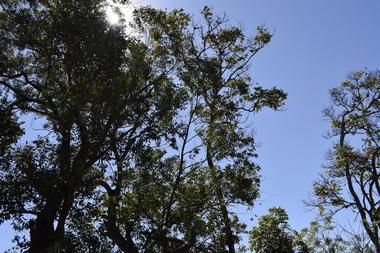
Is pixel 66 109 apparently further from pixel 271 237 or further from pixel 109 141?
pixel 271 237

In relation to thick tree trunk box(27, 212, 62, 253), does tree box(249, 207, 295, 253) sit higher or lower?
higher

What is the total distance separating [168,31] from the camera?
17.9 meters

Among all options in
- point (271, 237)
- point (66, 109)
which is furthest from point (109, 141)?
point (271, 237)

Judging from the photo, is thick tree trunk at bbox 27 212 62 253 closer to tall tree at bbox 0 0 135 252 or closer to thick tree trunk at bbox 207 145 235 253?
tall tree at bbox 0 0 135 252

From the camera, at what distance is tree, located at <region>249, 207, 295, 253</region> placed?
17000 mm

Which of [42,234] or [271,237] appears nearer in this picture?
[42,234]

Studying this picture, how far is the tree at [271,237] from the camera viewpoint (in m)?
17.0

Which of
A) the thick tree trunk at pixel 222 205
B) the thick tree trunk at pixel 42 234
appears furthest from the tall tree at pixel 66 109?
the thick tree trunk at pixel 222 205

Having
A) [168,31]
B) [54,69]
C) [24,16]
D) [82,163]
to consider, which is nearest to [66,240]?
[82,163]

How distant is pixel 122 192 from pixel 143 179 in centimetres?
98

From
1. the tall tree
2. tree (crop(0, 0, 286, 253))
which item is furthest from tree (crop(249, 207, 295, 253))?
the tall tree

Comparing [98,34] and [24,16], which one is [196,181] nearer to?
[98,34]

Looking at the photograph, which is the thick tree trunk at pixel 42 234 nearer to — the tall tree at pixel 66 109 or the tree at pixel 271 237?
the tall tree at pixel 66 109

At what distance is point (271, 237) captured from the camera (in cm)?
1708
